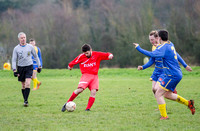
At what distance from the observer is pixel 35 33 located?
36.6m

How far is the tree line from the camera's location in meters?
31.5

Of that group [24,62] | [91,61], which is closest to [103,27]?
[24,62]

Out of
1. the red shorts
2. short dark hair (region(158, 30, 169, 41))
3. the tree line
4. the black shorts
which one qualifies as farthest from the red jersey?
the tree line

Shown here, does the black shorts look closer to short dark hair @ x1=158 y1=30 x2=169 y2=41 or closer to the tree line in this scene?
short dark hair @ x1=158 y1=30 x2=169 y2=41

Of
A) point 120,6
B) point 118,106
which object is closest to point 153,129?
point 118,106

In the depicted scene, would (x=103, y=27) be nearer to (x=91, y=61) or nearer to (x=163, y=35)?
(x=91, y=61)

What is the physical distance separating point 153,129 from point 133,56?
100ft

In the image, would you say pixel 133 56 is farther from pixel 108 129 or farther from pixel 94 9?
pixel 108 129

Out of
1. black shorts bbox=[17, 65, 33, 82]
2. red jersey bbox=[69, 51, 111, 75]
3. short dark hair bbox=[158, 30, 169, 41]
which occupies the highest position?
short dark hair bbox=[158, 30, 169, 41]

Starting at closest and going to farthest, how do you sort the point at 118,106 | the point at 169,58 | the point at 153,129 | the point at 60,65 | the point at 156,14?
the point at 153,129, the point at 169,58, the point at 118,106, the point at 156,14, the point at 60,65

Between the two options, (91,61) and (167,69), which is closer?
(167,69)

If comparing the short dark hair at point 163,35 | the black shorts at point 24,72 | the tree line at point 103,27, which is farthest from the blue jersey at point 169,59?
the tree line at point 103,27

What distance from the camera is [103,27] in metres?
38.4

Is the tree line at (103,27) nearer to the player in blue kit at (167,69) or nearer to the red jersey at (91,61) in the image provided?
the red jersey at (91,61)
